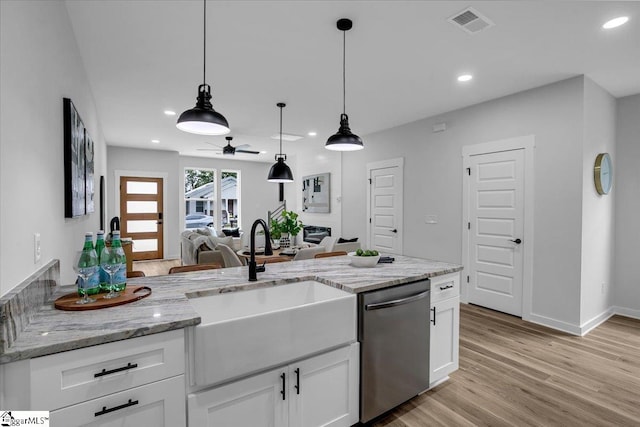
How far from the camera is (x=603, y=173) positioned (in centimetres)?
351

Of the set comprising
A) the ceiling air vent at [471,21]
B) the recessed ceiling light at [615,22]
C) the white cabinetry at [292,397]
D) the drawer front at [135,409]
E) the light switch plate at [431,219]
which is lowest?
the white cabinetry at [292,397]

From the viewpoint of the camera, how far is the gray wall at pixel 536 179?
335cm

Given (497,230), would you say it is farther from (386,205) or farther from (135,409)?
(135,409)

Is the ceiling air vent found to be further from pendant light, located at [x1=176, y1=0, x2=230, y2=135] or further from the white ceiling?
pendant light, located at [x1=176, y1=0, x2=230, y2=135]

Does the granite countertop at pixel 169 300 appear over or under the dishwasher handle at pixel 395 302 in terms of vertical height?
over

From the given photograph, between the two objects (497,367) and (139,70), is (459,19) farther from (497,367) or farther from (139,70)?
(139,70)

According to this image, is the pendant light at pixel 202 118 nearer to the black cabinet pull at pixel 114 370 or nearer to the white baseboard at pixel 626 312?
the black cabinet pull at pixel 114 370

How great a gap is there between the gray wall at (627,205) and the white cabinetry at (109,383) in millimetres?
4982

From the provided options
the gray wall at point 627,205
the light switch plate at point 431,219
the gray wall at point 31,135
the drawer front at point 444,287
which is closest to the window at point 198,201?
the light switch plate at point 431,219

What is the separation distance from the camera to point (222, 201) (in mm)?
9188

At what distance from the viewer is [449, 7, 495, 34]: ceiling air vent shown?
Answer: 2264 mm

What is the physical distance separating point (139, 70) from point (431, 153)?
3.88m

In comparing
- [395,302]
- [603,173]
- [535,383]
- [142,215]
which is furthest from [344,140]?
[142,215]

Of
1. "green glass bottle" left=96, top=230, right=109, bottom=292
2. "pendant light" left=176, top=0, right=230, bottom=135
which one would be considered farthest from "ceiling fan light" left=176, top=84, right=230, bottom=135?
"green glass bottle" left=96, top=230, right=109, bottom=292
